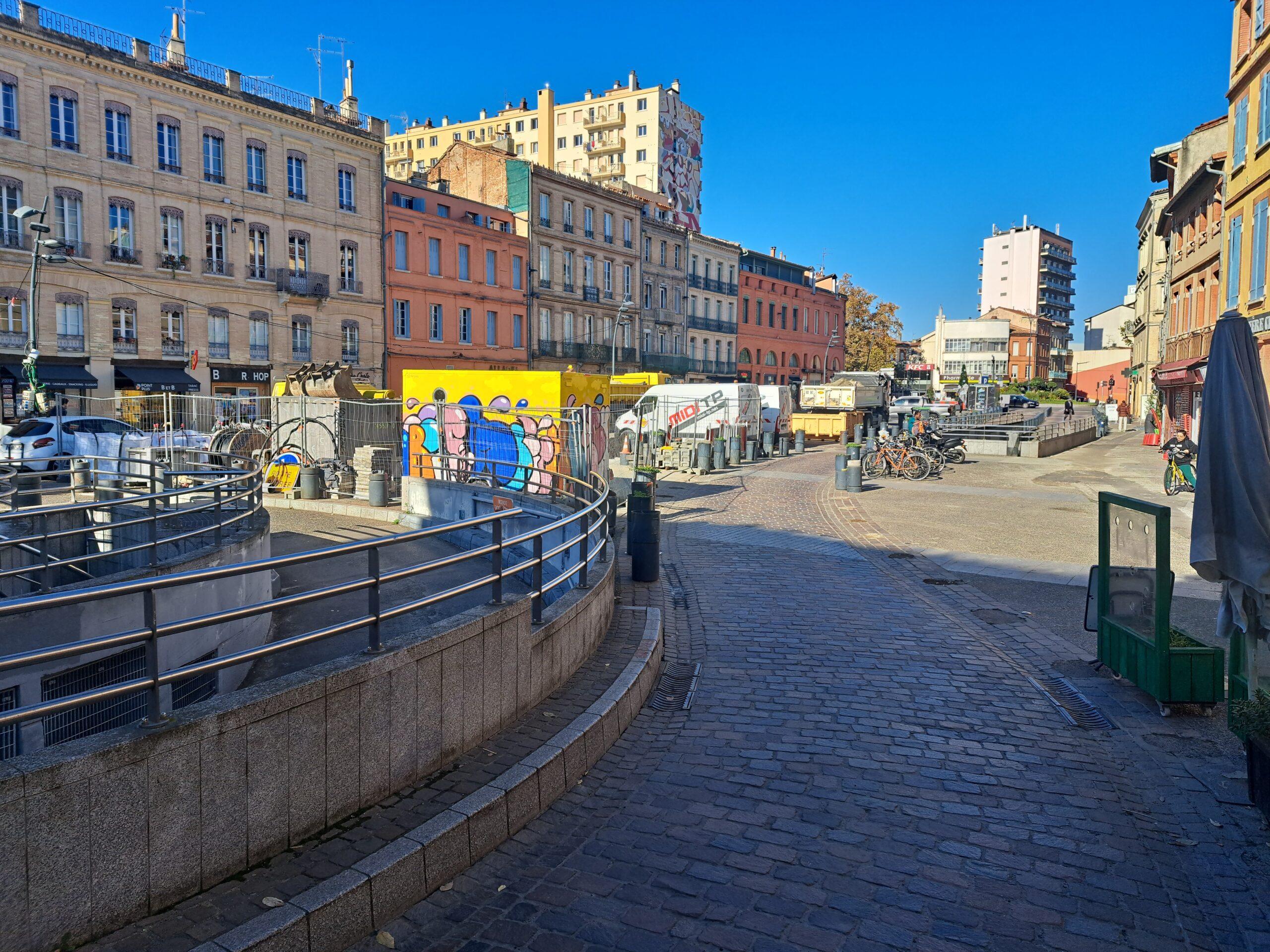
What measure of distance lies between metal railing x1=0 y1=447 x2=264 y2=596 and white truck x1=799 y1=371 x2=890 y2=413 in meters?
35.3

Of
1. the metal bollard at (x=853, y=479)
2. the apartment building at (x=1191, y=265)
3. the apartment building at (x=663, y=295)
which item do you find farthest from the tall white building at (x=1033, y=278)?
the metal bollard at (x=853, y=479)

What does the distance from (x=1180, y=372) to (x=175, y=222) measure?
35434 millimetres

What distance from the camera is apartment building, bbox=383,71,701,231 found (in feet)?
250

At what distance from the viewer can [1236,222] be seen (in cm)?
2283

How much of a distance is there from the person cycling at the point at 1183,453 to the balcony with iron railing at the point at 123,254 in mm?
32866

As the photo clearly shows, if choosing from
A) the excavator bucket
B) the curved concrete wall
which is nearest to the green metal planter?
the curved concrete wall

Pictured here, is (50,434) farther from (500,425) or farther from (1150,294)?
(1150,294)

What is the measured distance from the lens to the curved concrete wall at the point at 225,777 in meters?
3.16

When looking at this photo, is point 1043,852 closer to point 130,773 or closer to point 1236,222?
point 130,773

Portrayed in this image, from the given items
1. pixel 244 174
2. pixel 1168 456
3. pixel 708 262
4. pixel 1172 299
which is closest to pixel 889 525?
pixel 1168 456

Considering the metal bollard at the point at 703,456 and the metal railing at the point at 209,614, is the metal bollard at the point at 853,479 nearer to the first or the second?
the metal bollard at the point at 703,456

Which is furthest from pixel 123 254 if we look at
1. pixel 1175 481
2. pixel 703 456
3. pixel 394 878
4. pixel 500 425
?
pixel 394 878

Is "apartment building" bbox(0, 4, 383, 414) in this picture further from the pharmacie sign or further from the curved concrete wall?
the curved concrete wall

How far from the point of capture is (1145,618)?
6.96 m
